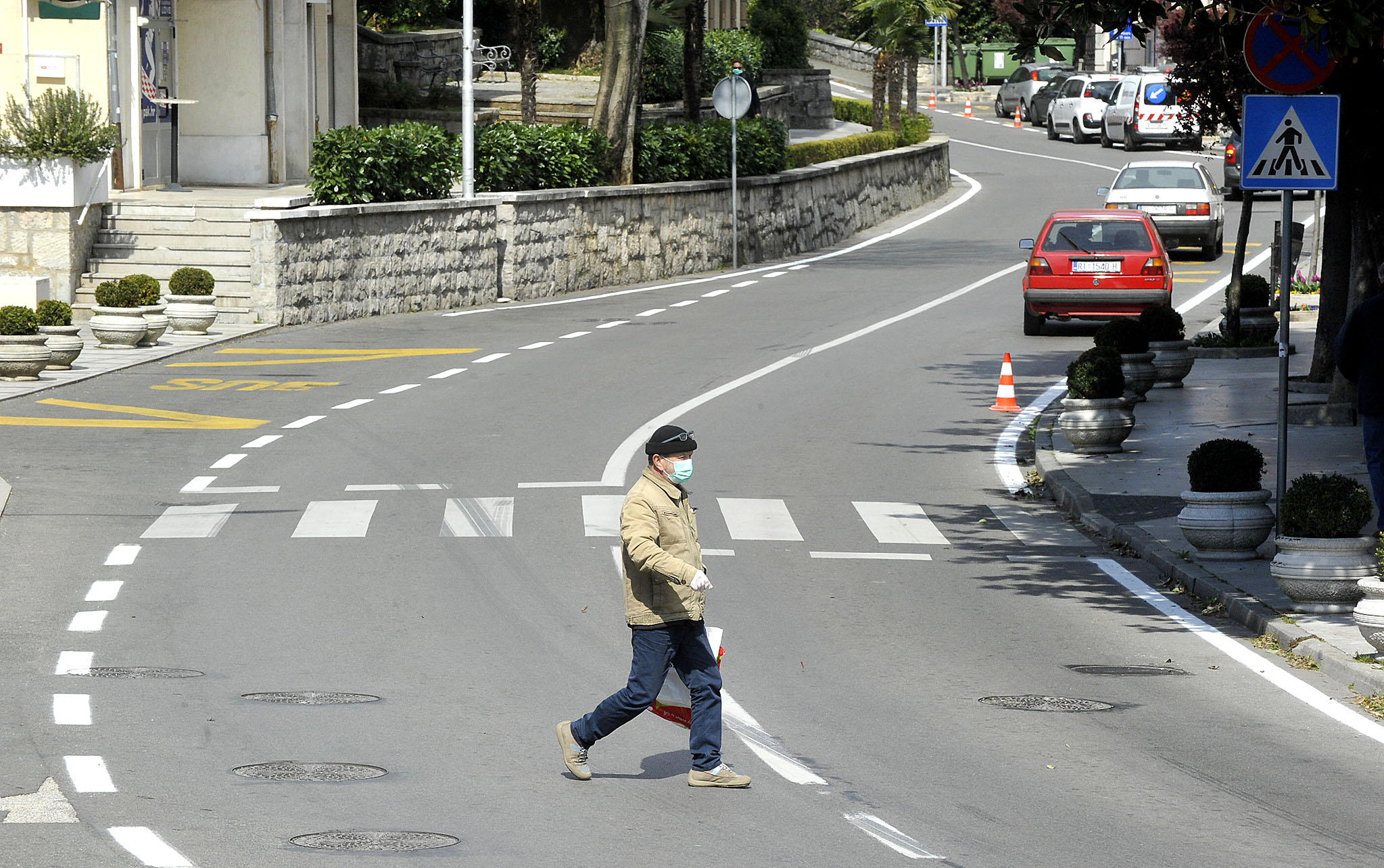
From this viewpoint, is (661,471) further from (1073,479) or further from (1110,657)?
(1073,479)

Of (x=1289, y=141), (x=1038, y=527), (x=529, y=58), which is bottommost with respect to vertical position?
(x=1038, y=527)

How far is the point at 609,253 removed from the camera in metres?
34.9

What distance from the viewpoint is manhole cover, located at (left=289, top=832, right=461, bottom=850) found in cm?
710

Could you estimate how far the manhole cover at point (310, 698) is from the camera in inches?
369

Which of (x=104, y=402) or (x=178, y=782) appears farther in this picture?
(x=104, y=402)

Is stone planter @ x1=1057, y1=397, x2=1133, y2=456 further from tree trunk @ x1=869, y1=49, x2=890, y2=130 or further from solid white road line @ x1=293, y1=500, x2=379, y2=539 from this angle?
tree trunk @ x1=869, y1=49, x2=890, y2=130

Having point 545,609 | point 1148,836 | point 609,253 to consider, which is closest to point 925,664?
point 545,609

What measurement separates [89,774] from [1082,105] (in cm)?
5956

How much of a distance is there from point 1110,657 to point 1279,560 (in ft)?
4.72

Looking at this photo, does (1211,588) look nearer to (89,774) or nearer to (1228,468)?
(1228,468)

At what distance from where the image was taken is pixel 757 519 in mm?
14742

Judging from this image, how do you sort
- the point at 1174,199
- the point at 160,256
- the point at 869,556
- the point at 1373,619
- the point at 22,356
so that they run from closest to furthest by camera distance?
1. the point at 1373,619
2. the point at 869,556
3. the point at 22,356
4. the point at 160,256
5. the point at 1174,199

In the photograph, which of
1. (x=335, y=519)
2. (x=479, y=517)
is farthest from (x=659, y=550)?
(x=335, y=519)

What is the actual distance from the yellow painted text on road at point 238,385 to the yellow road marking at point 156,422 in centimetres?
160
